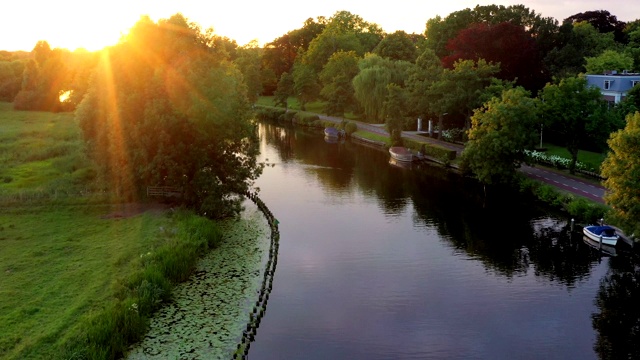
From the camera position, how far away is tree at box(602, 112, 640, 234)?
4031 centimetres

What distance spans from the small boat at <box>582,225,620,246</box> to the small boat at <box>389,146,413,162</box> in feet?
120

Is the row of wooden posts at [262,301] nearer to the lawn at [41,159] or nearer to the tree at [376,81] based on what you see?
the lawn at [41,159]

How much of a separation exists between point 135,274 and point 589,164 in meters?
52.4

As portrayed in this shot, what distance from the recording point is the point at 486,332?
30.9 m

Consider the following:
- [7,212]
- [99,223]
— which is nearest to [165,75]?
[99,223]

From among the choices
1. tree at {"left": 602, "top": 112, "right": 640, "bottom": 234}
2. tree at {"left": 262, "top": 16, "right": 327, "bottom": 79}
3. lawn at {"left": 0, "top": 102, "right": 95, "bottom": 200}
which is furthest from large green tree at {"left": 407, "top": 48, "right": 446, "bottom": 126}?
tree at {"left": 262, "top": 16, "right": 327, "bottom": 79}

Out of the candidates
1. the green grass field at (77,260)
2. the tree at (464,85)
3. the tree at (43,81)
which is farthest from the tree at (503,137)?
the tree at (43,81)

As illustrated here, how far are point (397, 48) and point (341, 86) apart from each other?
20683 mm

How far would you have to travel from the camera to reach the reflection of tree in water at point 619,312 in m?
29.6

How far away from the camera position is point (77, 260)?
37.6m

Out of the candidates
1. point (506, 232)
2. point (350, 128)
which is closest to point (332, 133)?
point (350, 128)

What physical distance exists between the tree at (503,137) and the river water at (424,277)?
350 centimetres

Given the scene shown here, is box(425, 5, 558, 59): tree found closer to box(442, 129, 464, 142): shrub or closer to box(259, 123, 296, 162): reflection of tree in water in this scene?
box(442, 129, 464, 142): shrub

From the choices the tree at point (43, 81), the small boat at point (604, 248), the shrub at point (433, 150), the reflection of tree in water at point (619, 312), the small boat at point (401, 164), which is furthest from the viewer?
the tree at point (43, 81)
